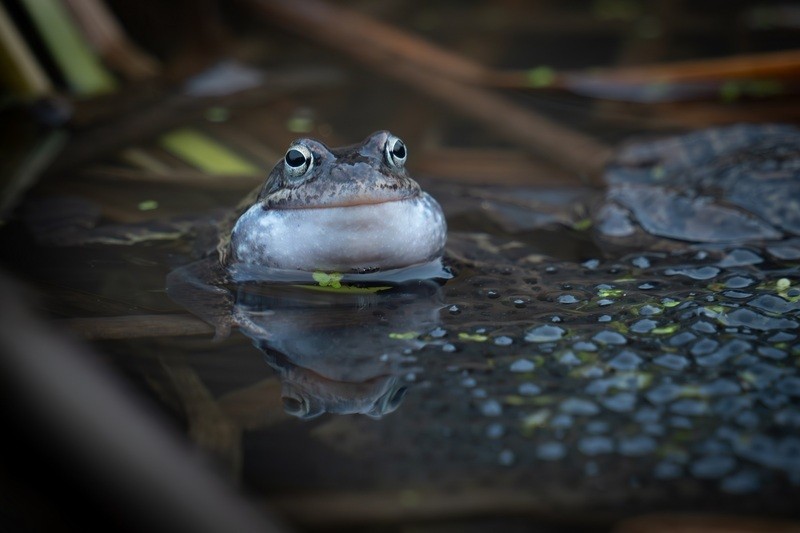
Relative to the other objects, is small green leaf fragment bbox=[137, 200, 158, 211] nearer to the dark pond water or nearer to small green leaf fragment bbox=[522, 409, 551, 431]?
the dark pond water

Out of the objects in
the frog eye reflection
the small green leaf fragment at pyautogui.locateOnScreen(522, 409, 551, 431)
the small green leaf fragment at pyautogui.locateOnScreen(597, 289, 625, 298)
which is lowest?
the small green leaf fragment at pyautogui.locateOnScreen(522, 409, 551, 431)

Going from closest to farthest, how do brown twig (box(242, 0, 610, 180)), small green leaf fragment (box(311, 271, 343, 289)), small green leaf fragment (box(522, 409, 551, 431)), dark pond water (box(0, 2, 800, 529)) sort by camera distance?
dark pond water (box(0, 2, 800, 529)) < small green leaf fragment (box(522, 409, 551, 431)) < small green leaf fragment (box(311, 271, 343, 289)) < brown twig (box(242, 0, 610, 180))

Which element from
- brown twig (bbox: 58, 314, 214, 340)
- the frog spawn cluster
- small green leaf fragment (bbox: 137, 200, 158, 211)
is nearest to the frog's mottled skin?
the frog spawn cluster

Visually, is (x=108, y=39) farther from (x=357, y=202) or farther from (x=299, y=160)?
(x=357, y=202)

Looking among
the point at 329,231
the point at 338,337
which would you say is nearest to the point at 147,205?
the point at 329,231

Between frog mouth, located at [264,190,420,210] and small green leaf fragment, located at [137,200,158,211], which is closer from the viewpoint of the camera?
frog mouth, located at [264,190,420,210]

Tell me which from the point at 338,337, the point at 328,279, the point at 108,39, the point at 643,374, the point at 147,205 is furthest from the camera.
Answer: the point at 108,39

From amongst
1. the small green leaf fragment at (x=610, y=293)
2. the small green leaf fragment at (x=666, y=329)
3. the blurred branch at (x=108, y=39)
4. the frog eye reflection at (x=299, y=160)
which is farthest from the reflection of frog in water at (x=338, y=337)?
the blurred branch at (x=108, y=39)

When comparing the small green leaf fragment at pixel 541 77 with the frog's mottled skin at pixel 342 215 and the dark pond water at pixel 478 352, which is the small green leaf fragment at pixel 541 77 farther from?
the frog's mottled skin at pixel 342 215
